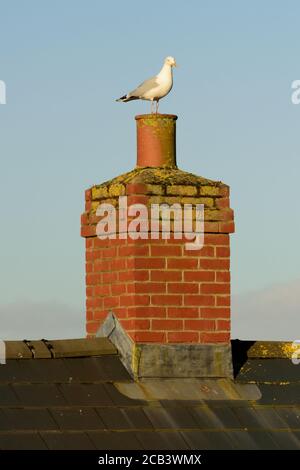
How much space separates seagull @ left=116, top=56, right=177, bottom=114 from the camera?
13391mm

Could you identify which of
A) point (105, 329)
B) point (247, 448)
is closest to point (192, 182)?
point (105, 329)

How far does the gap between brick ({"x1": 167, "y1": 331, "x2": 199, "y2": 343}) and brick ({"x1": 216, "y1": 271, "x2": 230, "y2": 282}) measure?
1.71ft

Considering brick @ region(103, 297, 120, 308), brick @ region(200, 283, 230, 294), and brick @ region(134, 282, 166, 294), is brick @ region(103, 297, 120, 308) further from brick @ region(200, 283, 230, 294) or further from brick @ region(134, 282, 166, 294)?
brick @ region(200, 283, 230, 294)

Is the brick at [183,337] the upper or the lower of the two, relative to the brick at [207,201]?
lower

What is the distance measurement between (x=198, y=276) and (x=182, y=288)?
19cm

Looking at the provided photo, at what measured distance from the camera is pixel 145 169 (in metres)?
12.6

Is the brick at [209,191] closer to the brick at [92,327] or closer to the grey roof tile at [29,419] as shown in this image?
the brick at [92,327]

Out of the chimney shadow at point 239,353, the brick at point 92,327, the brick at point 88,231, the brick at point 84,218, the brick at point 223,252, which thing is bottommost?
the chimney shadow at point 239,353

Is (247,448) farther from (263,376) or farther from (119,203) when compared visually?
(119,203)

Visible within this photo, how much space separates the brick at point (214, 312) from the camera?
484 inches

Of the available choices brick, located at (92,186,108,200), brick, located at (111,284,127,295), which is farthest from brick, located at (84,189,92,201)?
brick, located at (111,284,127,295)

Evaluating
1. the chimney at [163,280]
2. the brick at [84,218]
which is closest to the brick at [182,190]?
the chimney at [163,280]
